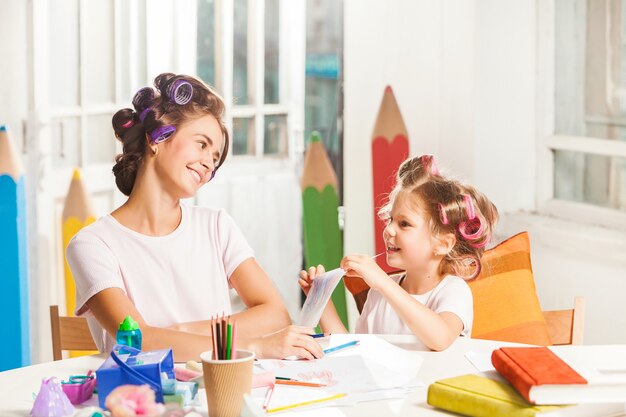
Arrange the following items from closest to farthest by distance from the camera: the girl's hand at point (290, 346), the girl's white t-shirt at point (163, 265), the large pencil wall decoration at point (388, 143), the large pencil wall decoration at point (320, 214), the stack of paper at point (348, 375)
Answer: the stack of paper at point (348, 375)
the girl's hand at point (290, 346)
the girl's white t-shirt at point (163, 265)
the large pencil wall decoration at point (388, 143)
the large pencil wall decoration at point (320, 214)

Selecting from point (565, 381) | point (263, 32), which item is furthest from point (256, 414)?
point (263, 32)

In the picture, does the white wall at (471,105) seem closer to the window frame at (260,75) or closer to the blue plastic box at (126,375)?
the window frame at (260,75)

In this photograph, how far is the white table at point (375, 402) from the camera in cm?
148

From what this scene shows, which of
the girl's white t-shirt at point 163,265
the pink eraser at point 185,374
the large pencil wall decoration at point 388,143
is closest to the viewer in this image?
the pink eraser at point 185,374

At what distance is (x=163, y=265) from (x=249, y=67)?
1883 mm

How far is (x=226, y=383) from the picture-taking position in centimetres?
140

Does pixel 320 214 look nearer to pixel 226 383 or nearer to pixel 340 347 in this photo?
pixel 340 347

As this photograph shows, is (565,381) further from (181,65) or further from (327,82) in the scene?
(327,82)

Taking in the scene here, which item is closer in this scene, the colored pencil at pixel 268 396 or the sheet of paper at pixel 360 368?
the colored pencil at pixel 268 396

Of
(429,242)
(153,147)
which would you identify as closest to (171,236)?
(153,147)

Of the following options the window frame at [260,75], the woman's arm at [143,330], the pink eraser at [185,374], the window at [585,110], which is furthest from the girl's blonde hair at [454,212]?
the window frame at [260,75]

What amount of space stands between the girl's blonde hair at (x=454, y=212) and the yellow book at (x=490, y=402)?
598 mm

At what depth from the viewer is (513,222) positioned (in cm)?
330

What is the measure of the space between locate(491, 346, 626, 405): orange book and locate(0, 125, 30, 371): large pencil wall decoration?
1.84 metres
